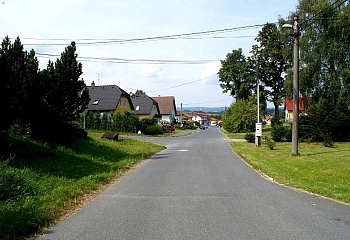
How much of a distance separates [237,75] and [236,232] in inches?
2389

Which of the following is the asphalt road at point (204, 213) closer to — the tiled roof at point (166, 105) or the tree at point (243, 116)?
the tree at point (243, 116)

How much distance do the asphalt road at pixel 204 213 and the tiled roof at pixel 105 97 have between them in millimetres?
47382

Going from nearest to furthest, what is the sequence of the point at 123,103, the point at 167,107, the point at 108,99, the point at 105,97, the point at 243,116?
the point at 108,99
the point at 105,97
the point at 243,116
the point at 123,103
the point at 167,107

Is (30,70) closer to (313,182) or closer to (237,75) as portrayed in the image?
(313,182)

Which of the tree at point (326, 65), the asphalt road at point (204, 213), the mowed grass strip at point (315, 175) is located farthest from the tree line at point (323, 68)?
the asphalt road at point (204, 213)

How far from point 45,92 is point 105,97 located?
4338 centimetres

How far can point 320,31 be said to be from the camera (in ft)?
129

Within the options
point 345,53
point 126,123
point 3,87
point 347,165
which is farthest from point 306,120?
point 3,87

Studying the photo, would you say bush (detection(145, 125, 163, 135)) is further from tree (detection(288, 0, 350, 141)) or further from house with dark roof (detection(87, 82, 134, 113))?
tree (detection(288, 0, 350, 141))

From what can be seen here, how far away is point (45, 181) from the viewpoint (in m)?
10.9

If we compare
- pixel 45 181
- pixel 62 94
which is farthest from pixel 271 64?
pixel 45 181

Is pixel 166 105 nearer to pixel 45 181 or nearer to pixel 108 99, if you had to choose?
pixel 108 99

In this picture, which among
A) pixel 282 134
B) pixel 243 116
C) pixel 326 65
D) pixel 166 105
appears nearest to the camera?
pixel 282 134

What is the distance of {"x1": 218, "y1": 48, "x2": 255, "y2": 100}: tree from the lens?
6462cm
